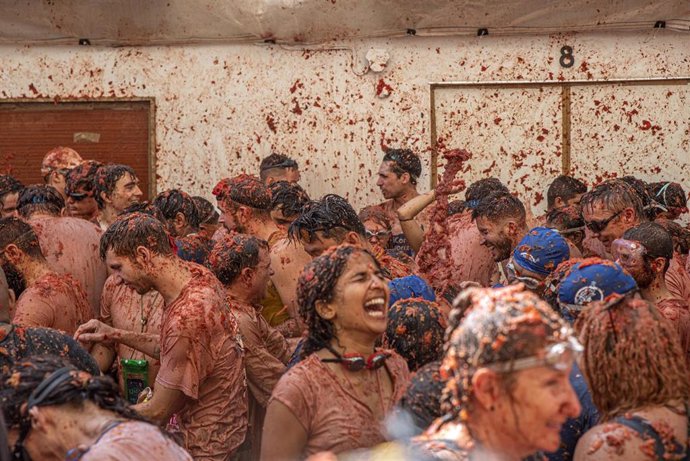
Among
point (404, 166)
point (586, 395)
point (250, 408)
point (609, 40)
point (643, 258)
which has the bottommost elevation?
point (250, 408)

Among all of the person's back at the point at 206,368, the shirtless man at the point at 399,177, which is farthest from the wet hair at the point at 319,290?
the shirtless man at the point at 399,177

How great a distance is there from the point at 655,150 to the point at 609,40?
1.11 meters

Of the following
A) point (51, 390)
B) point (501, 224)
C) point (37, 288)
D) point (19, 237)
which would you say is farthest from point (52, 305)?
point (501, 224)

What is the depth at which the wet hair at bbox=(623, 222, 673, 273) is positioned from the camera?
5.71 metres

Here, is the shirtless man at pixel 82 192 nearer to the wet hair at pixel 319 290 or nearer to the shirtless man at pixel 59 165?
the shirtless man at pixel 59 165

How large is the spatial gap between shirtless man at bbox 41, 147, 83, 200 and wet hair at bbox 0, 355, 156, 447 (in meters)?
5.73

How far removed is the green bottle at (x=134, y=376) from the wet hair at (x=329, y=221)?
112 centimetres

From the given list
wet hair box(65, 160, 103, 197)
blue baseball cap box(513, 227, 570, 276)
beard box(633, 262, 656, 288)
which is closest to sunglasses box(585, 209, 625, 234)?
blue baseball cap box(513, 227, 570, 276)

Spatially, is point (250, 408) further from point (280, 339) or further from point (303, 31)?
point (303, 31)

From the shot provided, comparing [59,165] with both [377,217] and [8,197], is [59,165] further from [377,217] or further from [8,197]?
[377,217]

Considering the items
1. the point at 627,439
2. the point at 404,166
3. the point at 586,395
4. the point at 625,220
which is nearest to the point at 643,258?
the point at 625,220

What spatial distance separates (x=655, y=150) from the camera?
10.1 metres

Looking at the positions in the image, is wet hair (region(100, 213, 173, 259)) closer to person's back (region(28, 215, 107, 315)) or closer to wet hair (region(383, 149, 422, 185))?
person's back (region(28, 215, 107, 315))

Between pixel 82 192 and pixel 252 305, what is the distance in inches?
102
